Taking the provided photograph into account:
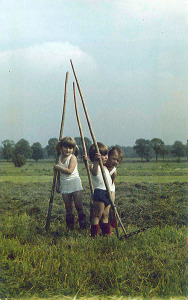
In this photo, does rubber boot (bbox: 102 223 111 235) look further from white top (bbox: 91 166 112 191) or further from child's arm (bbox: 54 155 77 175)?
child's arm (bbox: 54 155 77 175)

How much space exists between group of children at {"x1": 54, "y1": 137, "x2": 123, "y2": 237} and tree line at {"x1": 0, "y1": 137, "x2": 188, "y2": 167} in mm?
736

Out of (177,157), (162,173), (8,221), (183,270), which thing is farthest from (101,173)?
(162,173)

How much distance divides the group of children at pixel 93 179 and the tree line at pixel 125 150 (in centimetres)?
74

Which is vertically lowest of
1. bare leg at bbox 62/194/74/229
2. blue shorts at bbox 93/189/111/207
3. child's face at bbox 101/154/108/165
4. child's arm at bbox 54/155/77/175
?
bare leg at bbox 62/194/74/229

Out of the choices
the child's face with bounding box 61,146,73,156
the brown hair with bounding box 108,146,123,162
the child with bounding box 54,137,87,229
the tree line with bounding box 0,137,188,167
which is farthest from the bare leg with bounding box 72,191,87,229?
the tree line with bounding box 0,137,188,167

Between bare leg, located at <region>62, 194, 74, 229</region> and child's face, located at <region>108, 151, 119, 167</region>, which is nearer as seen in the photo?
child's face, located at <region>108, 151, 119, 167</region>

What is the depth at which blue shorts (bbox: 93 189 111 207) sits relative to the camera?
4574 mm

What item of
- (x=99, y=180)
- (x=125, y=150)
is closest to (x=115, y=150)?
(x=99, y=180)

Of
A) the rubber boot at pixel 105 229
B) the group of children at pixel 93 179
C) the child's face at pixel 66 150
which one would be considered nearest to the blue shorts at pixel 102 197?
the group of children at pixel 93 179

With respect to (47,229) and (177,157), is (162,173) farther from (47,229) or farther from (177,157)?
(47,229)

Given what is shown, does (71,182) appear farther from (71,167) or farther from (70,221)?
(70,221)

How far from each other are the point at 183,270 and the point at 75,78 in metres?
3.00

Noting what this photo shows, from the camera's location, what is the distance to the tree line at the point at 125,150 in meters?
5.66

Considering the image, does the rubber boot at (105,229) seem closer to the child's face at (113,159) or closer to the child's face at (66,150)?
the child's face at (113,159)
